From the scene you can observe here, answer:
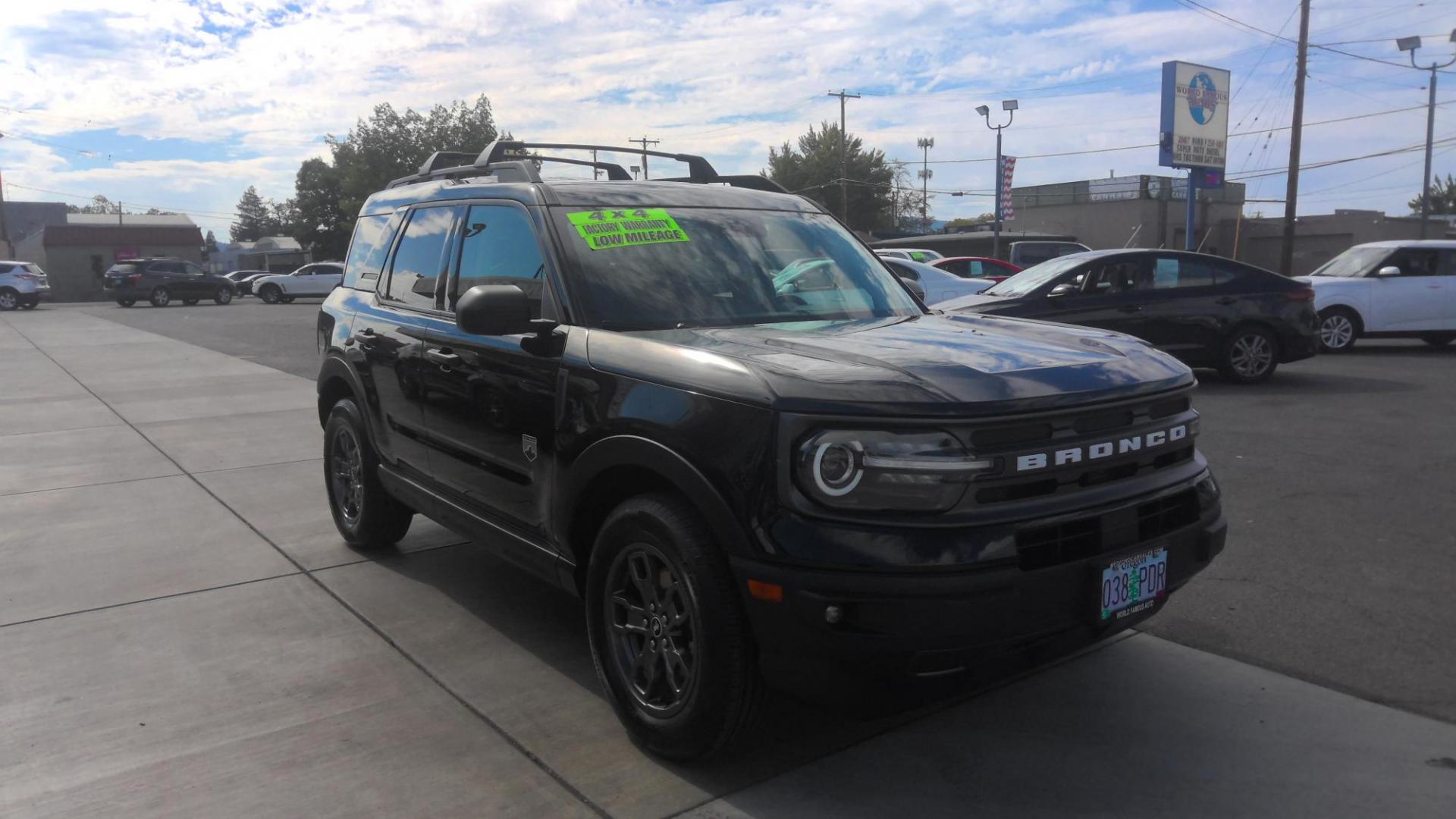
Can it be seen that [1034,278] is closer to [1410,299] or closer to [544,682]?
[1410,299]

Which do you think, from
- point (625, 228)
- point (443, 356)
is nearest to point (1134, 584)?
point (625, 228)

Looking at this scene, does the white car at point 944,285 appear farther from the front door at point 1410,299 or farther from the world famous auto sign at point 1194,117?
the world famous auto sign at point 1194,117

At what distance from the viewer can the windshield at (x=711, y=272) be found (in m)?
3.80

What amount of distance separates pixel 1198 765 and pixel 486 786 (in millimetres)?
2179

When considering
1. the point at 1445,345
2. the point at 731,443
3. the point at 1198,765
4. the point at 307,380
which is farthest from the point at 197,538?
the point at 1445,345

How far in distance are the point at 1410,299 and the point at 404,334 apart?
1445 cm

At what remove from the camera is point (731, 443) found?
2967mm

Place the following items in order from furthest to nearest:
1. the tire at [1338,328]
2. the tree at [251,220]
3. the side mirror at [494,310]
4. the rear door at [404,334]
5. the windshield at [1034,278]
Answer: the tree at [251,220] < the tire at [1338,328] < the windshield at [1034,278] < the rear door at [404,334] < the side mirror at [494,310]

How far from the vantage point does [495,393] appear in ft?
13.3

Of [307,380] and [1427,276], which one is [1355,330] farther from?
[307,380]

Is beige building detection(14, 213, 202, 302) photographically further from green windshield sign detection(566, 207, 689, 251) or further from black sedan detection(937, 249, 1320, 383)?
green windshield sign detection(566, 207, 689, 251)

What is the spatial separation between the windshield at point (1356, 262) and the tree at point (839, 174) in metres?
59.8


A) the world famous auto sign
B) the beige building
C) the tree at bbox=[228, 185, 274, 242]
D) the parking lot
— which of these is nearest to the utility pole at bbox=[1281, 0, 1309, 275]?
the world famous auto sign

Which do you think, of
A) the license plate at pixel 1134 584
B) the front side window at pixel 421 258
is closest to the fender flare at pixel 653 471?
the license plate at pixel 1134 584
